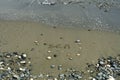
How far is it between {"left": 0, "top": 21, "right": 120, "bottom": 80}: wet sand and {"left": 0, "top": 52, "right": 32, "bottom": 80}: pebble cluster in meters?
0.22

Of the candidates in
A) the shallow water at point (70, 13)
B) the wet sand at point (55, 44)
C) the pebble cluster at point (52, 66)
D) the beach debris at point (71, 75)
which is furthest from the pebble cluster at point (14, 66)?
the shallow water at point (70, 13)

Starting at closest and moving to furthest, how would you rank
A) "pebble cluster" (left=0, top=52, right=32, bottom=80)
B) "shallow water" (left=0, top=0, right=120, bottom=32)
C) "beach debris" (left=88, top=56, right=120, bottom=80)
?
"pebble cluster" (left=0, top=52, right=32, bottom=80), "beach debris" (left=88, top=56, right=120, bottom=80), "shallow water" (left=0, top=0, right=120, bottom=32)

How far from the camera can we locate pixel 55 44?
37.8 ft

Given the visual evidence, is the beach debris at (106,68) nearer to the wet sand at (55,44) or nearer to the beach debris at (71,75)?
the wet sand at (55,44)

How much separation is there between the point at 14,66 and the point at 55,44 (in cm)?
181

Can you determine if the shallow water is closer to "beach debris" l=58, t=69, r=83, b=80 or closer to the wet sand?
the wet sand

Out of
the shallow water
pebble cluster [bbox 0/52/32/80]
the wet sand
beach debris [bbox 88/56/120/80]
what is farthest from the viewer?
the shallow water

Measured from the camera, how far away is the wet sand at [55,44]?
1067 centimetres

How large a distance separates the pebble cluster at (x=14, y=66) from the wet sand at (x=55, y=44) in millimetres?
224

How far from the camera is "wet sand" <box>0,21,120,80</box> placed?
35.0ft

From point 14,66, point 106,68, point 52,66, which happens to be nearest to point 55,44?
point 52,66

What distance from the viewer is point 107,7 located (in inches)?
551

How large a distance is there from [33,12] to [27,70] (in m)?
3.94

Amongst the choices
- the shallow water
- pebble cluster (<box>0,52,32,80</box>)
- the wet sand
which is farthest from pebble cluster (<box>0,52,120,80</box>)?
the shallow water
